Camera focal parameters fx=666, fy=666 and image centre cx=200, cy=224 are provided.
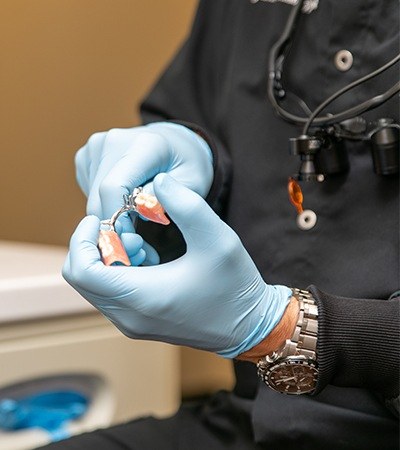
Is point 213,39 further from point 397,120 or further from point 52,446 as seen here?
point 52,446

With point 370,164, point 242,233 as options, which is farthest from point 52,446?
point 370,164

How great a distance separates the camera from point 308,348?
528mm

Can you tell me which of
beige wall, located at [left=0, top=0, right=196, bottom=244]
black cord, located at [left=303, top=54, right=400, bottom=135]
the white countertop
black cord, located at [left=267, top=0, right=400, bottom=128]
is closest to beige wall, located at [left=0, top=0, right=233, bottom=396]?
beige wall, located at [left=0, top=0, right=196, bottom=244]

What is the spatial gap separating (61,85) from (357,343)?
1.00 metres

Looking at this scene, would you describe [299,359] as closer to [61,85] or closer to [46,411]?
[46,411]

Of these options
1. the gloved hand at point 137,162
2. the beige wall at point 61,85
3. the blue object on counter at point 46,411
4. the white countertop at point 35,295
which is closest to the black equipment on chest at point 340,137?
the gloved hand at point 137,162

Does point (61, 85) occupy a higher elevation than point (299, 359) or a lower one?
higher

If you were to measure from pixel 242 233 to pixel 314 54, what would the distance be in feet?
0.68

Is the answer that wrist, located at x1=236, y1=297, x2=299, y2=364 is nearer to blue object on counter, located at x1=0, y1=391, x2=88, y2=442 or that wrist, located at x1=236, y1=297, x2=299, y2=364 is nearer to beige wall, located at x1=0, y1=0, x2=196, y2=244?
blue object on counter, located at x1=0, y1=391, x2=88, y2=442

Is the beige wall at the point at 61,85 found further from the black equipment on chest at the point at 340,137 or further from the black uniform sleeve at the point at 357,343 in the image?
the black uniform sleeve at the point at 357,343

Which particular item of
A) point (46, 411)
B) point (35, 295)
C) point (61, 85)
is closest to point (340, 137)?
point (35, 295)

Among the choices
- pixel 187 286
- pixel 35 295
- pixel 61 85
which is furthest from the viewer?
pixel 61 85

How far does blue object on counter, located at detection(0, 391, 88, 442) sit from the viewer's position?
2.94ft

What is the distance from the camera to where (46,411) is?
0.94 metres
